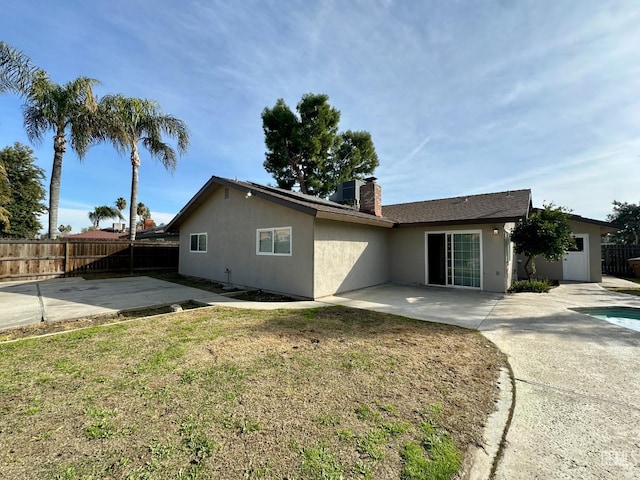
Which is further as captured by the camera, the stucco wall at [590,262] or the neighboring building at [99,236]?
the neighboring building at [99,236]

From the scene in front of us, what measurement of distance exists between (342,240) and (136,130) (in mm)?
14429

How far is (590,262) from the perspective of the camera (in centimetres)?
1305

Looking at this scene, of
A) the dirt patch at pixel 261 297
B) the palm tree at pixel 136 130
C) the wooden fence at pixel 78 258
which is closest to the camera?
the dirt patch at pixel 261 297

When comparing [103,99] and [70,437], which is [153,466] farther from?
[103,99]

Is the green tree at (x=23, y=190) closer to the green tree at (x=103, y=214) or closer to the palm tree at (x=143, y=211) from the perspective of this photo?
the palm tree at (x=143, y=211)

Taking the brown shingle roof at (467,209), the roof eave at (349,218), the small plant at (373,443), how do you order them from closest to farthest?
the small plant at (373,443), the roof eave at (349,218), the brown shingle roof at (467,209)

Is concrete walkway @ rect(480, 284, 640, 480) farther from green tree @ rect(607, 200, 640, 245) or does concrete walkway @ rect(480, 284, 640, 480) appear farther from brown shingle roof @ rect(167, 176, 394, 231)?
green tree @ rect(607, 200, 640, 245)

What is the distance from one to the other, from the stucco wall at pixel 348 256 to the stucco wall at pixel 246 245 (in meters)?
0.39

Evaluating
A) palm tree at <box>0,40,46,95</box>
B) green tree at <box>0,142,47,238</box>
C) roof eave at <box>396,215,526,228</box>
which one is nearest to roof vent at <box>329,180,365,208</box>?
roof eave at <box>396,215,526,228</box>

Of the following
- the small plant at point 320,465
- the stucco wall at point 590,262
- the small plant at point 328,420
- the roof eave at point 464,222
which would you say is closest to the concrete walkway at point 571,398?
the small plant at point 320,465

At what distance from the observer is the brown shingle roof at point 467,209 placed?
381 inches

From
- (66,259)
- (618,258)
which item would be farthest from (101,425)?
(618,258)

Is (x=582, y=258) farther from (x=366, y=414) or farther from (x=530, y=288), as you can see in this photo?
(x=366, y=414)

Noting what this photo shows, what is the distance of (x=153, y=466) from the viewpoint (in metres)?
2.03
